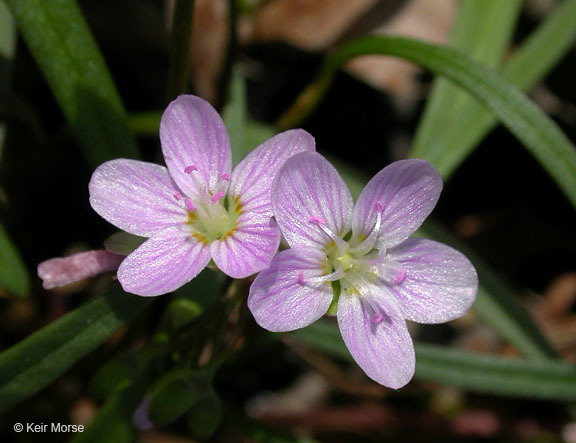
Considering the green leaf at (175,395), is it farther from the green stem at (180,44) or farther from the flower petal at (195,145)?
the green stem at (180,44)

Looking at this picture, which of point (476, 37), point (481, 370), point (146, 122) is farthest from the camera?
point (476, 37)

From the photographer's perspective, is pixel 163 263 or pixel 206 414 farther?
pixel 206 414

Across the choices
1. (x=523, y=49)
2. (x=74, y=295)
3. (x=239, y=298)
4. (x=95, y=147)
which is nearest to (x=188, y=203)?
(x=239, y=298)

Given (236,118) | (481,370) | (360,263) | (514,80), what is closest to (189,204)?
(360,263)

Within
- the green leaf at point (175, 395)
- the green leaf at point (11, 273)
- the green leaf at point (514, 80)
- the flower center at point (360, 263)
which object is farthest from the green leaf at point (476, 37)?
the green leaf at point (11, 273)

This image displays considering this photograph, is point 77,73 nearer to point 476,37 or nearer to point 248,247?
point 248,247

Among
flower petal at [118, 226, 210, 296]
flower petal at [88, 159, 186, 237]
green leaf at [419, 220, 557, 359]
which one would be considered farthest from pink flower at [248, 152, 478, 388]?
green leaf at [419, 220, 557, 359]

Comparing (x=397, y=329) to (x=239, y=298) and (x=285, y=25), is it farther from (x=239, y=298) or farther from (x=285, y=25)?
(x=285, y=25)
